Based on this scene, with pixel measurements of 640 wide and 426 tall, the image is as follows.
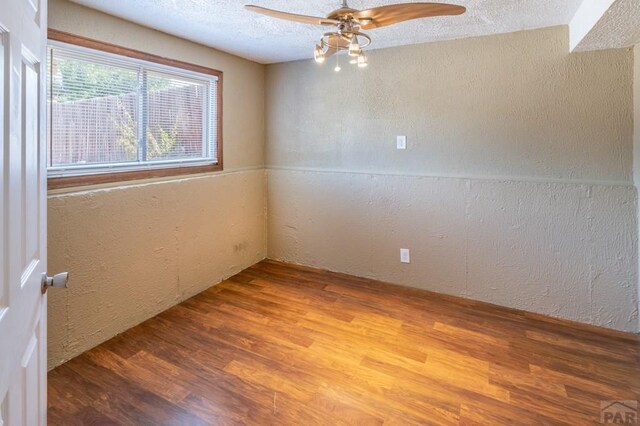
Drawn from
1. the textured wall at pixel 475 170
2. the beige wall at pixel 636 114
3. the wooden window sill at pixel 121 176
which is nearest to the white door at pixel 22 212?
the wooden window sill at pixel 121 176

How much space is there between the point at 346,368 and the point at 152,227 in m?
1.72

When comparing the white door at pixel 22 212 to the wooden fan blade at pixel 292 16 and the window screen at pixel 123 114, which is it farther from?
the window screen at pixel 123 114

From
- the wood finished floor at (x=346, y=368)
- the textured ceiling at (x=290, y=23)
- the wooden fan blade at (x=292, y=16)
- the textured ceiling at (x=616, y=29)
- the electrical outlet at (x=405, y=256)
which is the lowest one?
the wood finished floor at (x=346, y=368)

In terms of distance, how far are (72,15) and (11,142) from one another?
1.95 m

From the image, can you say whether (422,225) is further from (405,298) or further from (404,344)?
(404,344)

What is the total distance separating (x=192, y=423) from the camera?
1.75m

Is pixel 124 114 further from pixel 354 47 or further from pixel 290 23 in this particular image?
pixel 354 47

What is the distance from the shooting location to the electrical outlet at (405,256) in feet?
11.0

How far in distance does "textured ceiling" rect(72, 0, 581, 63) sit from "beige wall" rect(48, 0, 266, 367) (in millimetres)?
194

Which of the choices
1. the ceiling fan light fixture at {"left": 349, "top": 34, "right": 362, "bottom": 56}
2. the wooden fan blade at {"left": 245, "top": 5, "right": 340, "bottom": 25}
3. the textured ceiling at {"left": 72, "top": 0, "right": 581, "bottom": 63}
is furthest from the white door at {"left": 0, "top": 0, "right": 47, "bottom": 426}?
the textured ceiling at {"left": 72, "top": 0, "right": 581, "bottom": 63}

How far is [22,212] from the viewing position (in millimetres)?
876

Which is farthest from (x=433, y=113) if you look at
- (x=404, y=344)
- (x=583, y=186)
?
A: (x=404, y=344)

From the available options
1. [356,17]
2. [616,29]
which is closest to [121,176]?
[356,17]

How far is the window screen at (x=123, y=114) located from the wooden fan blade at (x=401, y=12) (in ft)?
5.76
